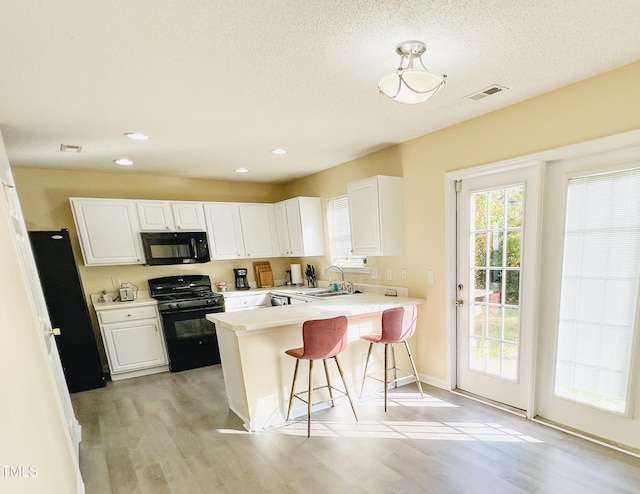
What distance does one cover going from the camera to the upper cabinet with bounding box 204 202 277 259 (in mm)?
4418

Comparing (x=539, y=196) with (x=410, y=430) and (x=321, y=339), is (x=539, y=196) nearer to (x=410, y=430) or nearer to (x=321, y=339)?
(x=321, y=339)

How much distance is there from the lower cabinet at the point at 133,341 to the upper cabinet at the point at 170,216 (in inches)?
41.8

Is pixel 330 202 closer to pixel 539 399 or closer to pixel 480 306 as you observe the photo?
pixel 480 306

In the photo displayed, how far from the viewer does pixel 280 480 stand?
1947 mm

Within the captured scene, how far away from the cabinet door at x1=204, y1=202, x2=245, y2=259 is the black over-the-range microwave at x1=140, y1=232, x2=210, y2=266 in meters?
0.14

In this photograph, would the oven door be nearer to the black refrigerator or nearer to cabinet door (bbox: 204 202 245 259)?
the black refrigerator

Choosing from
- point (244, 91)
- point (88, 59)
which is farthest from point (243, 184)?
point (88, 59)

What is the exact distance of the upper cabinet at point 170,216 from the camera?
394cm

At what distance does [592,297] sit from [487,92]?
1.59 meters

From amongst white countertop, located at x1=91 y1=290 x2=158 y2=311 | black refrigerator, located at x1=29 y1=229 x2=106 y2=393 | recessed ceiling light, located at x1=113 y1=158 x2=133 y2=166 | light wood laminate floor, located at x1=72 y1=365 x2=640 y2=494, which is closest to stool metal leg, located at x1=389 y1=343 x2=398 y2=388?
light wood laminate floor, located at x1=72 y1=365 x2=640 y2=494

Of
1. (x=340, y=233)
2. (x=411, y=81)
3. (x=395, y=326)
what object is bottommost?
(x=395, y=326)

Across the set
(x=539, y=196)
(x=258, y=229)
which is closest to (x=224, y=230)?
(x=258, y=229)

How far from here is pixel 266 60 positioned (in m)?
1.60

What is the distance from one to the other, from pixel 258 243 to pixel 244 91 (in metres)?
3.04
